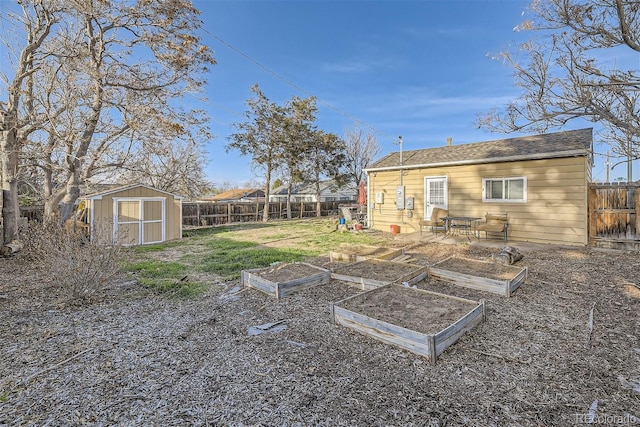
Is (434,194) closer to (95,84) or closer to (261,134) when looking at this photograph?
(95,84)

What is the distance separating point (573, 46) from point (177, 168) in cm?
1761

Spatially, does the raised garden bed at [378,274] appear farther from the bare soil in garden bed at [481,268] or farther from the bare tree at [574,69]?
the bare tree at [574,69]

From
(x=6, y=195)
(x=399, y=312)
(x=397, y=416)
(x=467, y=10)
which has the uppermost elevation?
(x=467, y=10)

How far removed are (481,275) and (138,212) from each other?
33.3 feet

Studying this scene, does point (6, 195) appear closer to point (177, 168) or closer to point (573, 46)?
point (177, 168)

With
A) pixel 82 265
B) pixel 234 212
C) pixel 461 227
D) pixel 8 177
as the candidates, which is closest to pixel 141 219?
pixel 8 177

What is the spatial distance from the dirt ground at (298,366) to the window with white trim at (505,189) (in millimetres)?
4876

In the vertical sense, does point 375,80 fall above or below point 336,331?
above

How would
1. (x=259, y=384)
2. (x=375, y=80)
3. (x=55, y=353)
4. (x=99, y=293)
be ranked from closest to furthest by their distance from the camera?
1. (x=259, y=384)
2. (x=55, y=353)
3. (x=99, y=293)
4. (x=375, y=80)

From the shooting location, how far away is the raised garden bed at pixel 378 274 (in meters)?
4.52

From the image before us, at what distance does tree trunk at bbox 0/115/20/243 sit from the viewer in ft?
23.7

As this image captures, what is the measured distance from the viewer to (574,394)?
222cm

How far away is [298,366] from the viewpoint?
8.59 ft

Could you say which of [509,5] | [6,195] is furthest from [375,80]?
[6,195]
